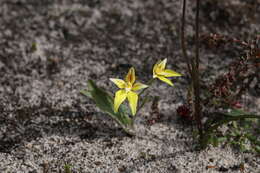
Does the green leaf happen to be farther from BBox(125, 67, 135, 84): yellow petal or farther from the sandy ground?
BBox(125, 67, 135, 84): yellow petal

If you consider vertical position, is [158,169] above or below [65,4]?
below

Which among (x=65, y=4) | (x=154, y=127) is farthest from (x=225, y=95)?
(x=65, y=4)

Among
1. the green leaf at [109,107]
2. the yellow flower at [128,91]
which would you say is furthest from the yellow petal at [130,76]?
the green leaf at [109,107]

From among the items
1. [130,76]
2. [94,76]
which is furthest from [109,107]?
[94,76]

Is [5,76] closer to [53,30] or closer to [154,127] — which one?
[53,30]

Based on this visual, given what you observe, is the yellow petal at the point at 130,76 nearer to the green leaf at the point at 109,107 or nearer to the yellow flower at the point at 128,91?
the yellow flower at the point at 128,91

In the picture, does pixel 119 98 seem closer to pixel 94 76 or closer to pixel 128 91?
pixel 128 91
